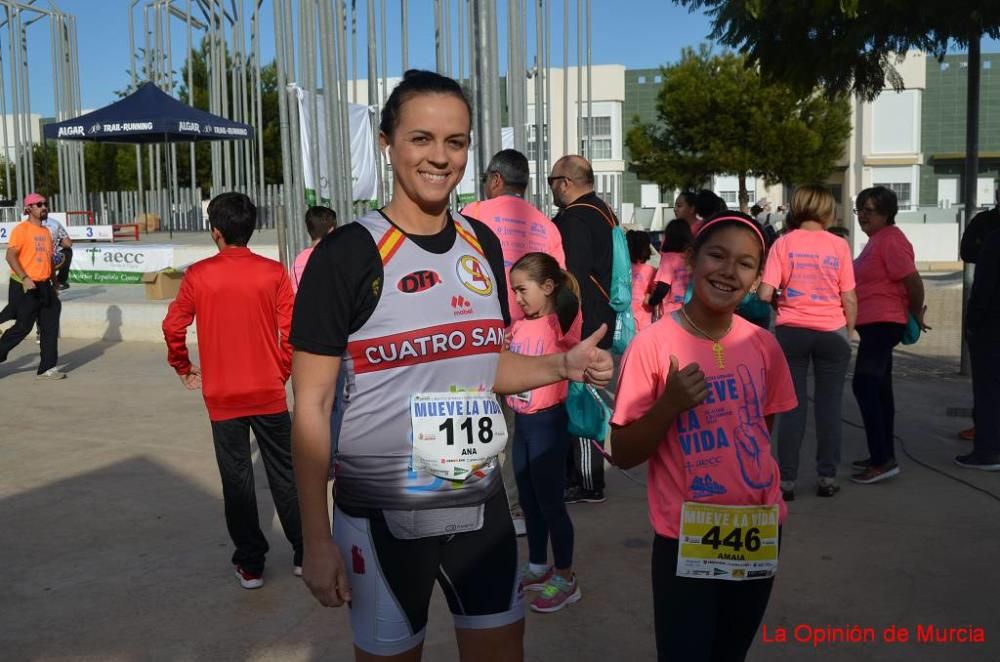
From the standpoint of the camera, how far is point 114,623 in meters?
4.35

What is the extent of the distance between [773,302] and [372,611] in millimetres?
4165

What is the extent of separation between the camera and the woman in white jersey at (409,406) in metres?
2.27

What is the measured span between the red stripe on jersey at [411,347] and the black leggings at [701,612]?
88cm

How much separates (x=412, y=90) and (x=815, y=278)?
3.89 m

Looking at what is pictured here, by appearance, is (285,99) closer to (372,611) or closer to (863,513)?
(863,513)

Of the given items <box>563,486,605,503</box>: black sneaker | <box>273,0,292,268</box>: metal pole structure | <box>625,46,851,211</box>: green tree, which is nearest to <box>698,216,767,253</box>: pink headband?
<box>563,486,605,503</box>: black sneaker

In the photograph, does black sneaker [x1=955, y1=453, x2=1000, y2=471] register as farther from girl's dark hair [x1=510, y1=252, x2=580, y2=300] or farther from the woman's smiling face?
the woman's smiling face

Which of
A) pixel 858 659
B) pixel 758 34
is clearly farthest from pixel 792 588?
pixel 758 34

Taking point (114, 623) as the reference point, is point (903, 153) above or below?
above

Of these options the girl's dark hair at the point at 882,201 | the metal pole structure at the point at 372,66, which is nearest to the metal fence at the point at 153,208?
the metal pole structure at the point at 372,66

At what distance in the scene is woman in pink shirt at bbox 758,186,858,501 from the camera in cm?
570

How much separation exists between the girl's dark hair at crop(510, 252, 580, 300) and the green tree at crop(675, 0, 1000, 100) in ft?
14.0

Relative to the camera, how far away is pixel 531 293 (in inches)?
171

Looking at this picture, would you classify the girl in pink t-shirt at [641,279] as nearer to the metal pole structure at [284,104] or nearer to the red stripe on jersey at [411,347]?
the metal pole structure at [284,104]
